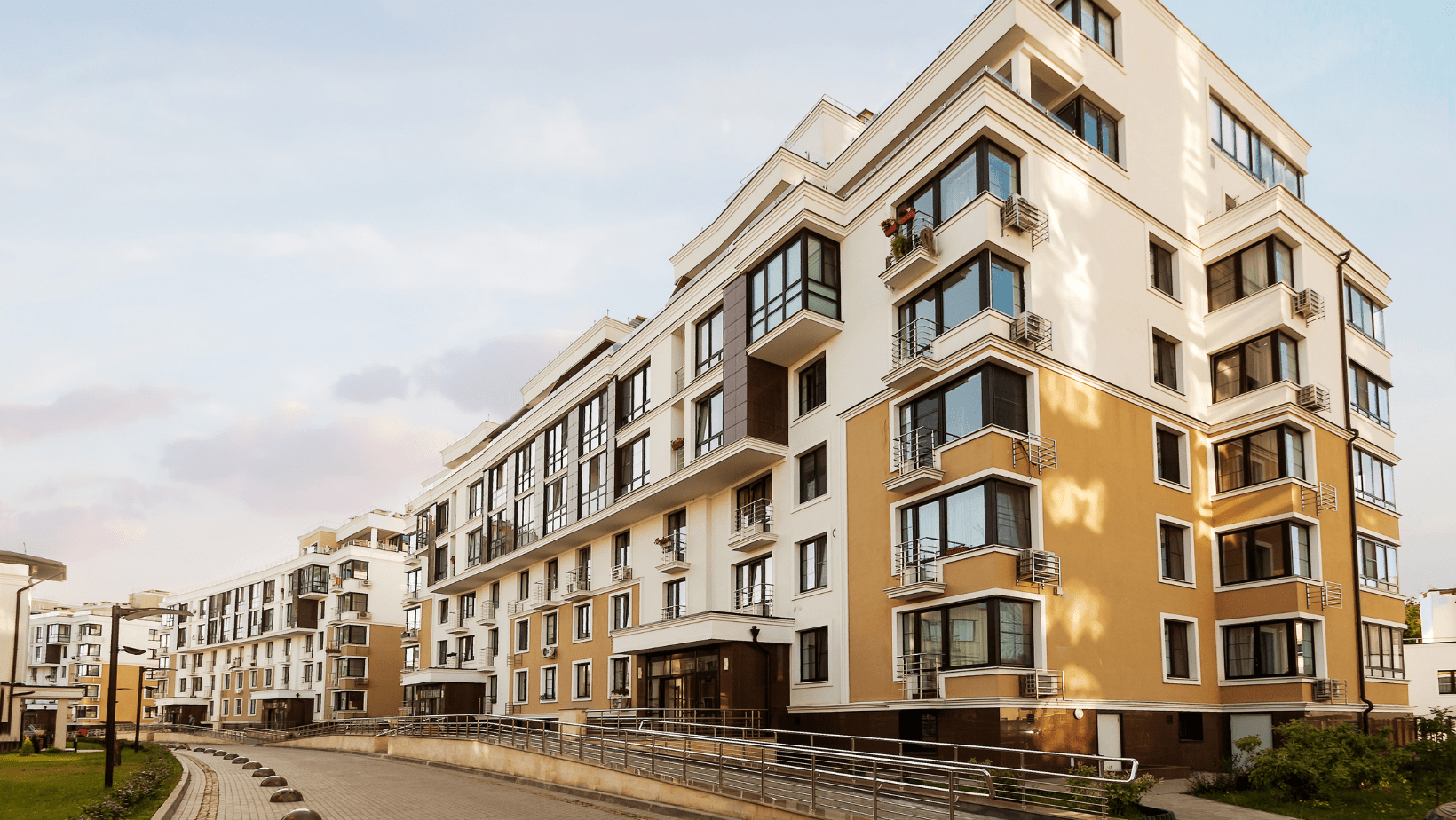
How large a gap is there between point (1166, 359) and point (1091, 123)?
22.0 feet

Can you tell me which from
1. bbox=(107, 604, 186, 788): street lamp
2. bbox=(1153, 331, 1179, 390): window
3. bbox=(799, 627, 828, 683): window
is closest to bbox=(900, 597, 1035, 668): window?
bbox=(799, 627, 828, 683): window

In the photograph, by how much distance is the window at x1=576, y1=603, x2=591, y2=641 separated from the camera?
137 feet

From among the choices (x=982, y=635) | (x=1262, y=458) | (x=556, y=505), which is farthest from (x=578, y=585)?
(x=1262, y=458)

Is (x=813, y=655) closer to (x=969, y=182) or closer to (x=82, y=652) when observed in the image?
(x=969, y=182)

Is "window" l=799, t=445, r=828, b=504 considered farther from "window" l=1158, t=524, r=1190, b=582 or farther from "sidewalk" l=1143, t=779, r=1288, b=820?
"sidewalk" l=1143, t=779, r=1288, b=820

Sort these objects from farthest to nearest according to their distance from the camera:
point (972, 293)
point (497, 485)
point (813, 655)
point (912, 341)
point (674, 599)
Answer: point (497, 485)
point (674, 599)
point (813, 655)
point (912, 341)
point (972, 293)

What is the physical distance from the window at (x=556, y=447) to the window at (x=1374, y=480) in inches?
1138

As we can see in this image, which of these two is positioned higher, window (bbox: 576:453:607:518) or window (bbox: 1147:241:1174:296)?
window (bbox: 1147:241:1174:296)

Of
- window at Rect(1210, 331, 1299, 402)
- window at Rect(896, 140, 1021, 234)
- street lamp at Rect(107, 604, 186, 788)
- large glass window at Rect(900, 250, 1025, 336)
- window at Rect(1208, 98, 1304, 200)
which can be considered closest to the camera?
street lamp at Rect(107, 604, 186, 788)

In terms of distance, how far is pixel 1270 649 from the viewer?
26156 millimetres

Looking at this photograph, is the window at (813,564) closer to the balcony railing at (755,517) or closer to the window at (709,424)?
the balcony railing at (755,517)

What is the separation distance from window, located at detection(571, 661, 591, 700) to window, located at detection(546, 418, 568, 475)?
8.43 meters

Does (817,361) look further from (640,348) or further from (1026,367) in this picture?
(640,348)

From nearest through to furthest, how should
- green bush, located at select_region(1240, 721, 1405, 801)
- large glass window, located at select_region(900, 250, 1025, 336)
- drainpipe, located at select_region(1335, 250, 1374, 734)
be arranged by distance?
green bush, located at select_region(1240, 721, 1405, 801) < large glass window, located at select_region(900, 250, 1025, 336) < drainpipe, located at select_region(1335, 250, 1374, 734)
